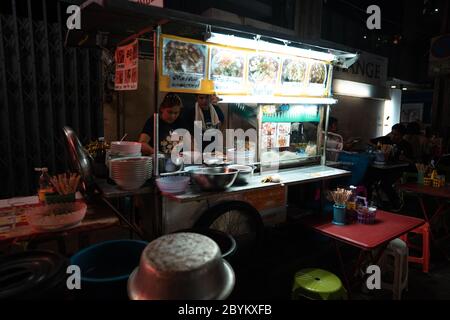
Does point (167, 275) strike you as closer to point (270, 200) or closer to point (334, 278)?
point (334, 278)

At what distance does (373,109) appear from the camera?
11227 mm

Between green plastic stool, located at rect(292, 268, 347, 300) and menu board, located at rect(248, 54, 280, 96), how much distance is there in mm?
2102

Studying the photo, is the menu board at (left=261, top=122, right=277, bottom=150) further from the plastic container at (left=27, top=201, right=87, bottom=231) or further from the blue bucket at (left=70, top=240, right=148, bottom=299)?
the plastic container at (left=27, top=201, right=87, bottom=231)

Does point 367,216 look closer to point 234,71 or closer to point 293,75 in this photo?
point 293,75

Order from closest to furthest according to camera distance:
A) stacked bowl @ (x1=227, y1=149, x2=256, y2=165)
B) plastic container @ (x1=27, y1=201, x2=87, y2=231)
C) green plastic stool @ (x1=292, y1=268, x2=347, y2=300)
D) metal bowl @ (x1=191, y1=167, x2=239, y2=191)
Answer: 1. plastic container @ (x1=27, y1=201, x2=87, y2=231)
2. green plastic stool @ (x1=292, y1=268, x2=347, y2=300)
3. metal bowl @ (x1=191, y1=167, x2=239, y2=191)
4. stacked bowl @ (x1=227, y1=149, x2=256, y2=165)

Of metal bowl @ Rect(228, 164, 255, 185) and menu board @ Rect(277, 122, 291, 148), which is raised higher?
menu board @ Rect(277, 122, 291, 148)

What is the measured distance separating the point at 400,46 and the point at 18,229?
15.2 meters

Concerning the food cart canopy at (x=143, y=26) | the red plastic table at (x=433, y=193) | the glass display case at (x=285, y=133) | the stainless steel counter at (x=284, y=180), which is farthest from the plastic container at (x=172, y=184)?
the red plastic table at (x=433, y=193)

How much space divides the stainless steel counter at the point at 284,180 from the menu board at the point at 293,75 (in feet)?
3.51

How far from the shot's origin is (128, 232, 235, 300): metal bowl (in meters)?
1.58

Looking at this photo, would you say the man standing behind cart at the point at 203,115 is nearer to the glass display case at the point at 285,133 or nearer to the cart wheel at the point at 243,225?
the glass display case at the point at 285,133

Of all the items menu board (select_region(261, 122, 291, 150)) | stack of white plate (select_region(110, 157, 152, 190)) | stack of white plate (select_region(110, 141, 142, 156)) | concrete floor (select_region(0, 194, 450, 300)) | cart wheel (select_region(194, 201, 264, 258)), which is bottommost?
concrete floor (select_region(0, 194, 450, 300))

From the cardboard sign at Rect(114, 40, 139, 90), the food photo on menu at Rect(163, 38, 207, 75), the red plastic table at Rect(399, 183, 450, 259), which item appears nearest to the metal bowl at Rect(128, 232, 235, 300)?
the food photo on menu at Rect(163, 38, 207, 75)

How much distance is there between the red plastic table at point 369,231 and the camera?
3.12 meters
